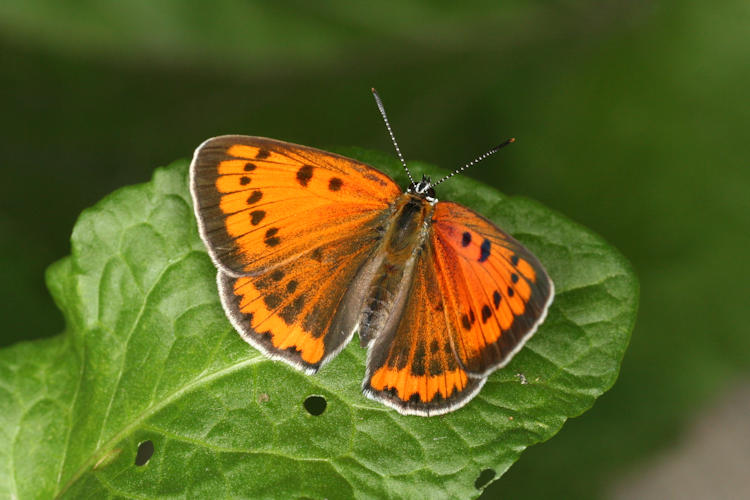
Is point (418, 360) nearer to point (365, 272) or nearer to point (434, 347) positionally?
point (434, 347)

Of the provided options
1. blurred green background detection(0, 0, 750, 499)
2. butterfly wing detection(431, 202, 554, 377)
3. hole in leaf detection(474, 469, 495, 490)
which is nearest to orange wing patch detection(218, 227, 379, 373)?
butterfly wing detection(431, 202, 554, 377)

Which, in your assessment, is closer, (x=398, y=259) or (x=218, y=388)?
(x=218, y=388)

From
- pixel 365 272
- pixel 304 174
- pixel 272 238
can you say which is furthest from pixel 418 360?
pixel 304 174

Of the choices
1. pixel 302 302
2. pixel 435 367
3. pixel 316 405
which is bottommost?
pixel 316 405

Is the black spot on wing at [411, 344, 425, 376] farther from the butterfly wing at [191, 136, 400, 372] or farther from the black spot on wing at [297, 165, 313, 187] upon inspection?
the black spot on wing at [297, 165, 313, 187]

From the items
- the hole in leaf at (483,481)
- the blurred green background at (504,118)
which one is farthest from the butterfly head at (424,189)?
the blurred green background at (504,118)

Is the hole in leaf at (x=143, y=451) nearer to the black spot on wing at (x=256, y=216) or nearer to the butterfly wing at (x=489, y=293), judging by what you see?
the black spot on wing at (x=256, y=216)

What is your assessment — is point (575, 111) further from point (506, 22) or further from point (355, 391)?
point (355, 391)
